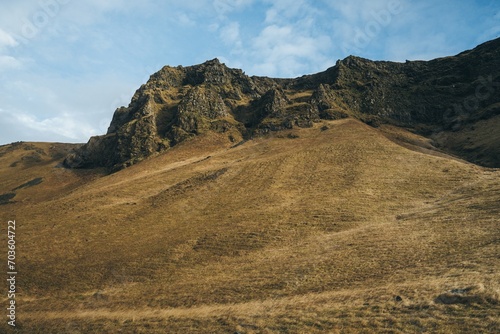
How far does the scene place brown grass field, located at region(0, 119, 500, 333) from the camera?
71.9ft

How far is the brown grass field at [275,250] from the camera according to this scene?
21.9 metres

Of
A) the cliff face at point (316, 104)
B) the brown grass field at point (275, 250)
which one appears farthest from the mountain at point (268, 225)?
the cliff face at point (316, 104)

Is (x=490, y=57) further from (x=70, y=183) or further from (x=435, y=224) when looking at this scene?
(x=70, y=183)

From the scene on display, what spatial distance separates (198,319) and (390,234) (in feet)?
66.6

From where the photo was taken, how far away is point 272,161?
243 ft

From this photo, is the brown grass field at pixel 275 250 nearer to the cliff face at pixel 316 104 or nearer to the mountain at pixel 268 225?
the mountain at pixel 268 225

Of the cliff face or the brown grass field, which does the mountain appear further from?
the cliff face

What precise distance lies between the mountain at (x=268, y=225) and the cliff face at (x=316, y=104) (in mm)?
894

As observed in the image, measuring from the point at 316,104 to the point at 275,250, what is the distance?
267ft

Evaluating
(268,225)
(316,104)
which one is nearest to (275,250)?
(268,225)

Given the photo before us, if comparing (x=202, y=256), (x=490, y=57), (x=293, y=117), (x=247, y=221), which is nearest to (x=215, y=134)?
(x=293, y=117)

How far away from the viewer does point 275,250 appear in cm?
3681

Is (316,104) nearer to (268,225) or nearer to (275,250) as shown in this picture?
(268,225)

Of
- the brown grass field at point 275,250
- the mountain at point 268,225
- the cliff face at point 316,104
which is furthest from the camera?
the cliff face at point 316,104
